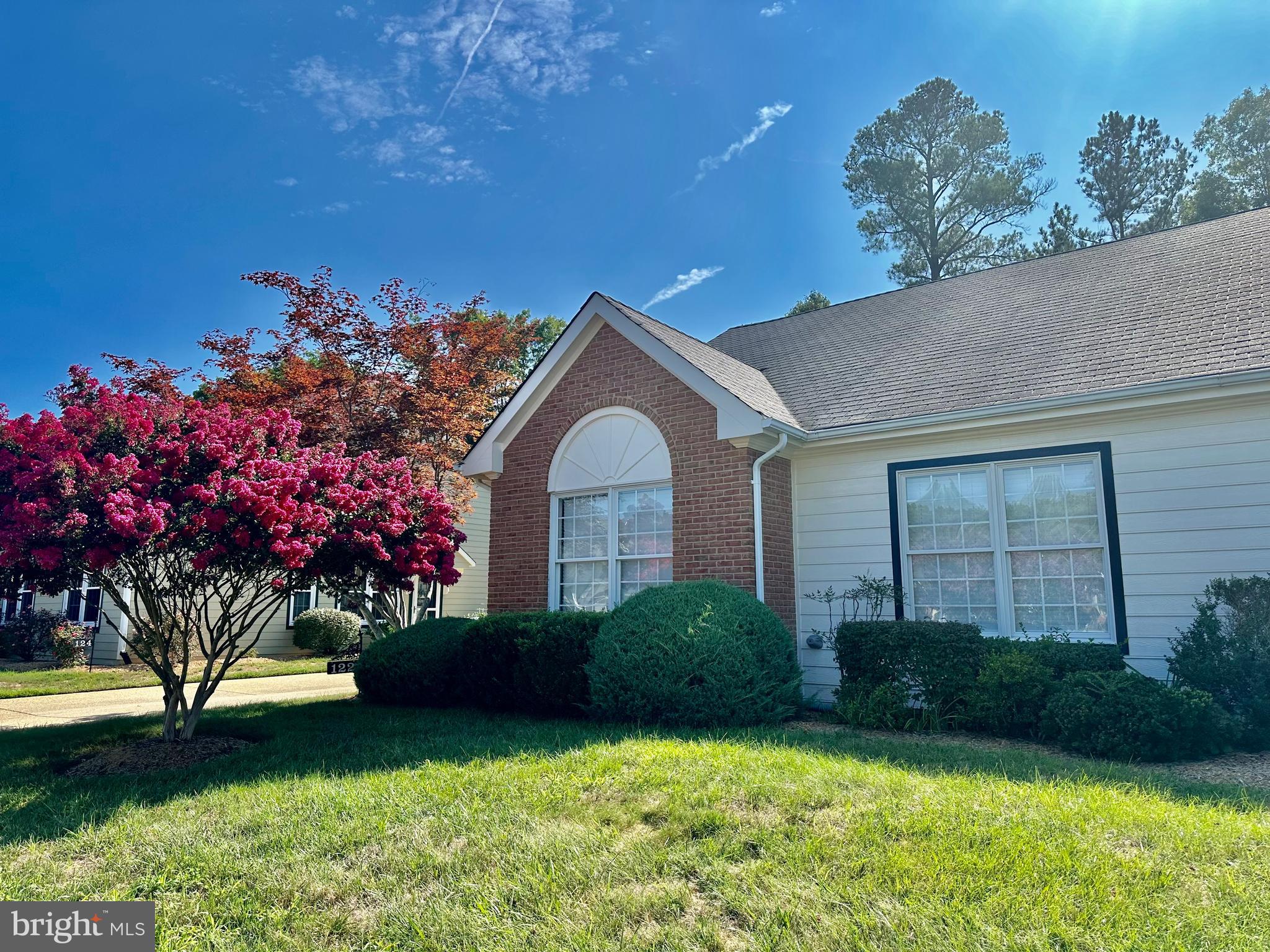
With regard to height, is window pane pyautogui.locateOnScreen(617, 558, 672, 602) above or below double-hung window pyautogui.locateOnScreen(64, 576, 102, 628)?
above

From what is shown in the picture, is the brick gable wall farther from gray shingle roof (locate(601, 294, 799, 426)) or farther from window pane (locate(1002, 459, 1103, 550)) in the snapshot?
window pane (locate(1002, 459, 1103, 550))

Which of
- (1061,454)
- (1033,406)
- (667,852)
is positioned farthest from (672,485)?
(667,852)

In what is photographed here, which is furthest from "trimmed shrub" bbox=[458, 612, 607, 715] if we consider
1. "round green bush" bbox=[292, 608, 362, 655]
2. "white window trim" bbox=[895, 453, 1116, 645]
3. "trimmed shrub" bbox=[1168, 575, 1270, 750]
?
"round green bush" bbox=[292, 608, 362, 655]

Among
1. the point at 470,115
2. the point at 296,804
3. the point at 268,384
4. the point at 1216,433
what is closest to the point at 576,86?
the point at 470,115

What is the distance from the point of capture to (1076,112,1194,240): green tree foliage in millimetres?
26875

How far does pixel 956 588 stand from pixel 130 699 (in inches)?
494

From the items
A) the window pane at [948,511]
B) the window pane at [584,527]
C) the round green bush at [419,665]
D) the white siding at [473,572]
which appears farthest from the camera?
the white siding at [473,572]

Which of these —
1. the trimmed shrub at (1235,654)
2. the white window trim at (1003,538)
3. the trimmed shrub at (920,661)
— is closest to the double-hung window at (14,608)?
the trimmed shrub at (920,661)

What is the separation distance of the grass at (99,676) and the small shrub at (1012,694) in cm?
1426

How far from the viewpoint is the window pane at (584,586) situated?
10.9 m

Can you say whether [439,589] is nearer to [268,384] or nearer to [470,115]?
[268,384]

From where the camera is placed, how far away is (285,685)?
47.1 ft

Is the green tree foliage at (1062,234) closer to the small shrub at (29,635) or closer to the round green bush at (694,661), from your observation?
the round green bush at (694,661)

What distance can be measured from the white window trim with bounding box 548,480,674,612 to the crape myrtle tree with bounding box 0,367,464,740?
321cm
